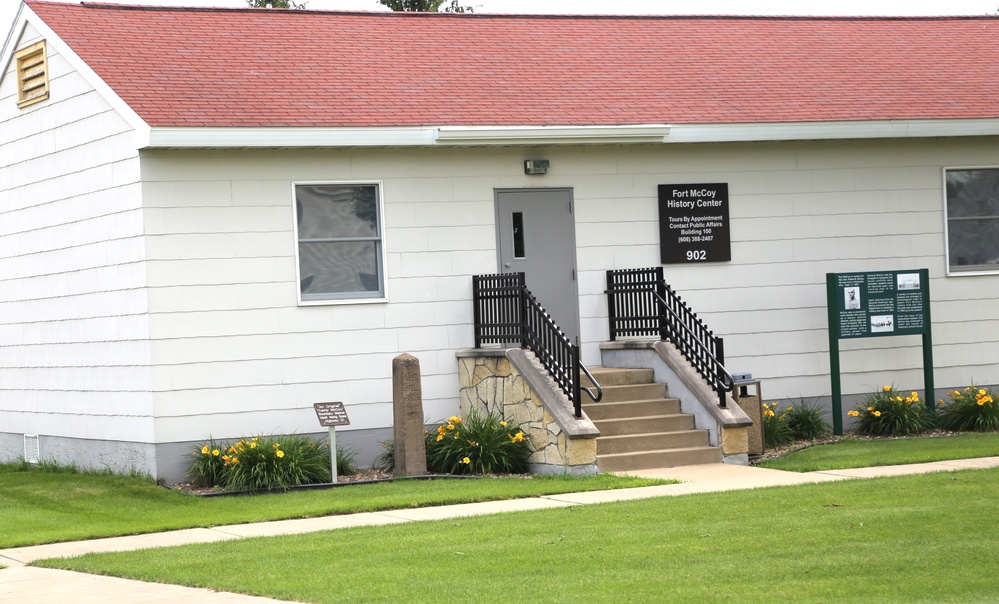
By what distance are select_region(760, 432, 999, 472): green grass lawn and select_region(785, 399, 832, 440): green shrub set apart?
49 cm

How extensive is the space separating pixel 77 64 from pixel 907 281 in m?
10.1

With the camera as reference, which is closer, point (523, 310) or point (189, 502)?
point (189, 502)

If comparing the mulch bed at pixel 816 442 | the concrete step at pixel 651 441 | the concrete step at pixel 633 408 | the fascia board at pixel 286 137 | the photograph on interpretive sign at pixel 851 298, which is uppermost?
the fascia board at pixel 286 137

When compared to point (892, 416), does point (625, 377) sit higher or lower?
higher

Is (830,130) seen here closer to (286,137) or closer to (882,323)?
(882,323)

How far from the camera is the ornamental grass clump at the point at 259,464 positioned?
13938 millimetres

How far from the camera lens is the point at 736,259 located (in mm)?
16984

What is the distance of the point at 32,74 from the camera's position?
17.1 metres

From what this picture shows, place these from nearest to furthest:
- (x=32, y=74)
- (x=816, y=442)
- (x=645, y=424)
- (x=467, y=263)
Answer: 1. (x=645, y=424)
2. (x=467, y=263)
3. (x=816, y=442)
4. (x=32, y=74)

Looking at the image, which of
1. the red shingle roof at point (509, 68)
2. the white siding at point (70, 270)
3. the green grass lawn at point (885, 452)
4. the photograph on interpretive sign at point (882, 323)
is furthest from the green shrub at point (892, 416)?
the white siding at point (70, 270)

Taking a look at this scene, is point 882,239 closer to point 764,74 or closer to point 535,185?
point 764,74

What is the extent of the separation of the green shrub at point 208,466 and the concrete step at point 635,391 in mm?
4227

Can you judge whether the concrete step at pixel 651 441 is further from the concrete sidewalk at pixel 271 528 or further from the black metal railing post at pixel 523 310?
the black metal railing post at pixel 523 310

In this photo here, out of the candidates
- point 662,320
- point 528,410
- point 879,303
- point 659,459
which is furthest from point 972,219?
point 528,410
